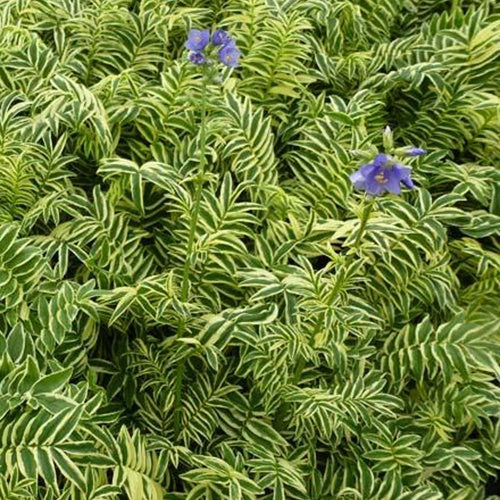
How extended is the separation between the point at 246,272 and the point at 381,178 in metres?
0.52

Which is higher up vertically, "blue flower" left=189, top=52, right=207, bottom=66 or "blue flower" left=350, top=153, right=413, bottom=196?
"blue flower" left=189, top=52, right=207, bottom=66

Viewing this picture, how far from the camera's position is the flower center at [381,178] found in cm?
139

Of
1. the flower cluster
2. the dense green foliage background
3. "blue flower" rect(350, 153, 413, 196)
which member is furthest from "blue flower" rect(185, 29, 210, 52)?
"blue flower" rect(350, 153, 413, 196)

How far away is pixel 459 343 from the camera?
1.84 metres

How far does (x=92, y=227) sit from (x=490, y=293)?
102cm

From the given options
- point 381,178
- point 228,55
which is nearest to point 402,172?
point 381,178

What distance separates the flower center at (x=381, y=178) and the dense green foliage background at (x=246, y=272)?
12 cm

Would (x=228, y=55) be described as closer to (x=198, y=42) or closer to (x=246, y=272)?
(x=198, y=42)

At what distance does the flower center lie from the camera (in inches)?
54.7

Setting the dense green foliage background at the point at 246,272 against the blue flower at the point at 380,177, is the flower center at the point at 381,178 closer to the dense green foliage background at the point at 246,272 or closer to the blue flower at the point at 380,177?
the blue flower at the point at 380,177

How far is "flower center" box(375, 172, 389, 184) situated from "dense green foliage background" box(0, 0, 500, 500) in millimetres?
120

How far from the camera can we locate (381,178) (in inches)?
54.8

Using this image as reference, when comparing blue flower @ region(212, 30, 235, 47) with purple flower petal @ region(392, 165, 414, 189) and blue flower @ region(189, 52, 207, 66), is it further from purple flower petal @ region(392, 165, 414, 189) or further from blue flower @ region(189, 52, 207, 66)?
purple flower petal @ region(392, 165, 414, 189)

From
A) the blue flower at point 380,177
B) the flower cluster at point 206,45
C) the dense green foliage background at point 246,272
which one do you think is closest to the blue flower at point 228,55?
the flower cluster at point 206,45
